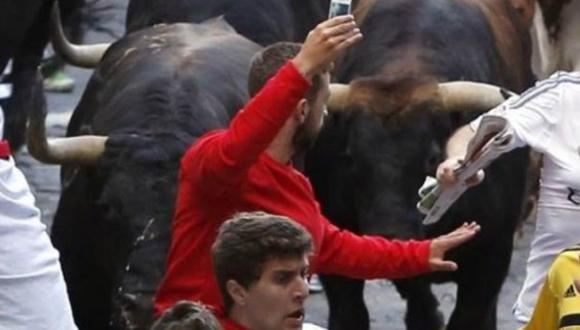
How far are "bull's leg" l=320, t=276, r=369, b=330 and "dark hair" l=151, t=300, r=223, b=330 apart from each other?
4926 millimetres

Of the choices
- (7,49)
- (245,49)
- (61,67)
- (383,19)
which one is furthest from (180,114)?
(61,67)

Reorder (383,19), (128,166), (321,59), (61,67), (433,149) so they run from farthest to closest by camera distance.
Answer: (61,67) → (383,19) → (433,149) → (128,166) → (321,59)

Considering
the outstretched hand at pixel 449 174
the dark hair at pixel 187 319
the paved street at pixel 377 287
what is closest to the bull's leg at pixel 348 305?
the paved street at pixel 377 287

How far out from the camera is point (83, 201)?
9852 millimetres

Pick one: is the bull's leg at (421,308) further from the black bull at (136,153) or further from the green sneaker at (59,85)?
the green sneaker at (59,85)

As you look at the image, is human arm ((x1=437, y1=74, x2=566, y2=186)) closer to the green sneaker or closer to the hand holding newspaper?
the hand holding newspaper

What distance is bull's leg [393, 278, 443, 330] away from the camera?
1112 centimetres

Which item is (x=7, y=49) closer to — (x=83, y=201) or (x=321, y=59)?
(x=83, y=201)

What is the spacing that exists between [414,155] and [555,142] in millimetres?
2643

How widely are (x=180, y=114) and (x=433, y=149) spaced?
148 centimetres

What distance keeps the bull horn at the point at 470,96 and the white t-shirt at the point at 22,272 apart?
11.1 ft

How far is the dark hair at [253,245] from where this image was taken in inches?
265

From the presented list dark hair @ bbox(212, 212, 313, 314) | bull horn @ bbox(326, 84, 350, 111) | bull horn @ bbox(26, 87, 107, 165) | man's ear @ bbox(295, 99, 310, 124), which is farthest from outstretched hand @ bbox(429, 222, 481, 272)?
bull horn @ bbox(326, 84, 350, 111)

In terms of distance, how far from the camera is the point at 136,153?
30.5 feet
